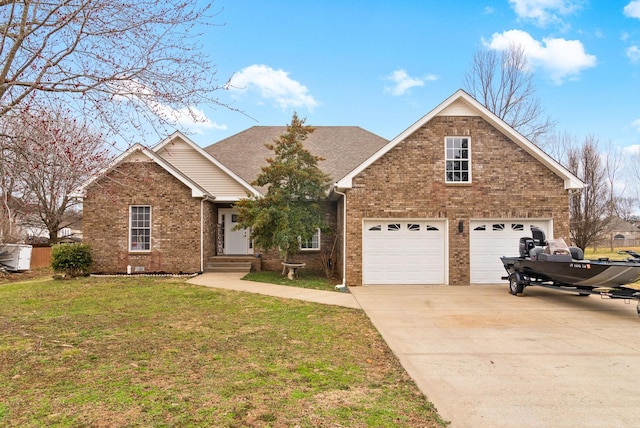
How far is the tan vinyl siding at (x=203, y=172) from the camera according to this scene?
1658 centimetres

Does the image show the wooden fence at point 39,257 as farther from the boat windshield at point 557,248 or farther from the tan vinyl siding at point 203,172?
the boat windshield at point 557,248

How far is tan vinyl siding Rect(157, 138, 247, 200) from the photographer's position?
653 inches

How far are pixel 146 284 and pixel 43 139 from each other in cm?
805

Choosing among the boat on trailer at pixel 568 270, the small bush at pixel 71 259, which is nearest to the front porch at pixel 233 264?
the small bush at pixel 71 259

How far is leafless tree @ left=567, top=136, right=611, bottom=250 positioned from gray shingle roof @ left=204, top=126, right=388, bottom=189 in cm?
941

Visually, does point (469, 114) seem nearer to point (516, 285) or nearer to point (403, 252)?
point (403, 252)

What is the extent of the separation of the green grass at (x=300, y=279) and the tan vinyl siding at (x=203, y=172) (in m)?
3.73

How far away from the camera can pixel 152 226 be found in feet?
48.7

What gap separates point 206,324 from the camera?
7.31 m

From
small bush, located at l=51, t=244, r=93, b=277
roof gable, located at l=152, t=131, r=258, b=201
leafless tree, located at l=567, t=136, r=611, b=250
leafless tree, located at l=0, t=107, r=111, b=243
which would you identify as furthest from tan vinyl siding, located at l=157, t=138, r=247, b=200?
leafless tree, located at l=567, t=136, r=611, b=250

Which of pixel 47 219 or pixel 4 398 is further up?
pixel 47 219

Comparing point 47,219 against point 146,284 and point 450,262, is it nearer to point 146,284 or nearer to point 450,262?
point 146,284

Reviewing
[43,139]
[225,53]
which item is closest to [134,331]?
[43,139]

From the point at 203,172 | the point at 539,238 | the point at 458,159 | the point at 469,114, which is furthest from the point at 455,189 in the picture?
the point at 203,172
